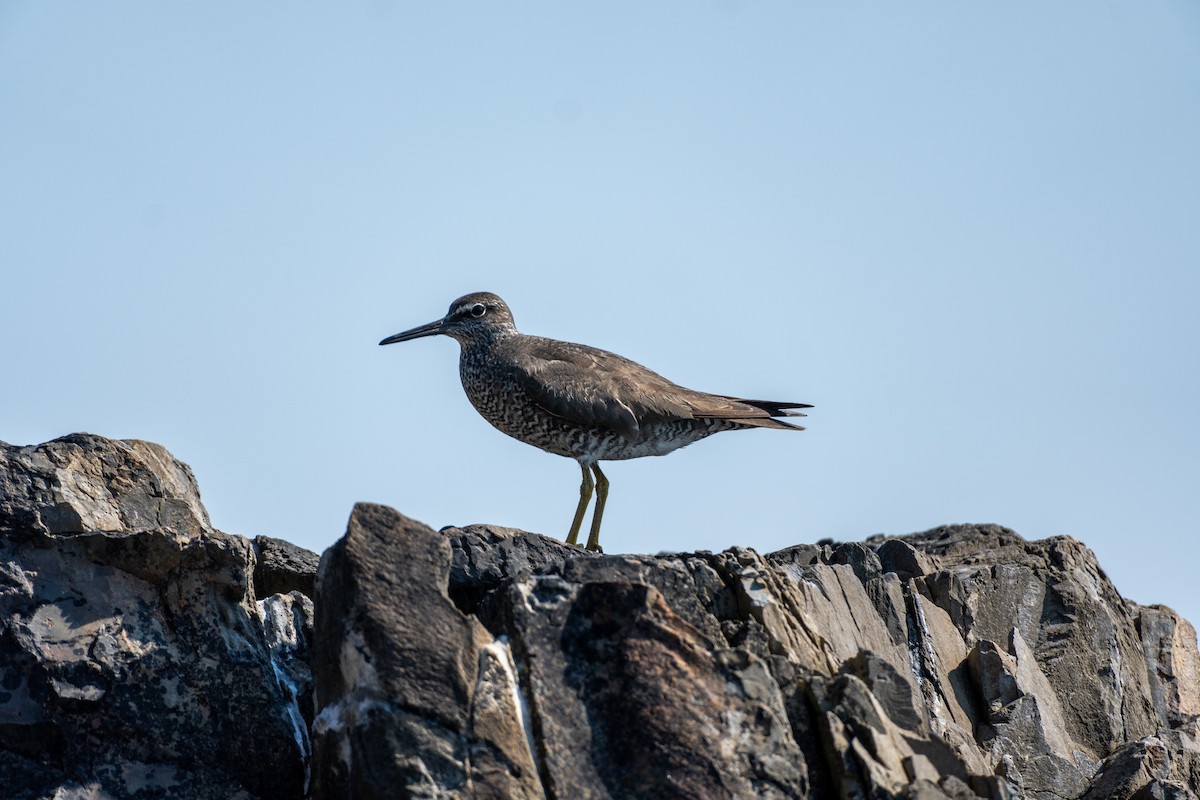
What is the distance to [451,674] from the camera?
8133mm

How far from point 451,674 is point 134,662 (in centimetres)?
246

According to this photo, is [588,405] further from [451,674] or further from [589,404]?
[451,674]

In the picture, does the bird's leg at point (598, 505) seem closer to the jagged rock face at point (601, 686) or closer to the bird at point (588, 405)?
the bird at point (588, 405)

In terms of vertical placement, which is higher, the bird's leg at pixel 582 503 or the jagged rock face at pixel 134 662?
the bird's leg at pixel 582 503

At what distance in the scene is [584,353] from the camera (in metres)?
16.0

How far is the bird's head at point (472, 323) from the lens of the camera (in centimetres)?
1673

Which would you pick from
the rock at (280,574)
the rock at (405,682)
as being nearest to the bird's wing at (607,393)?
the rock at (280,574)

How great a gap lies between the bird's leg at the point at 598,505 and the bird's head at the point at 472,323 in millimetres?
2226

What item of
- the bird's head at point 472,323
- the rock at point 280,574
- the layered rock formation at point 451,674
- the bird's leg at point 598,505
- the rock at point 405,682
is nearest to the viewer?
the rock at point 405,682

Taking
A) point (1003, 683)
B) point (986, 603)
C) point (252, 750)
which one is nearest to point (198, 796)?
point (252, 750)

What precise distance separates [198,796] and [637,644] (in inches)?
122

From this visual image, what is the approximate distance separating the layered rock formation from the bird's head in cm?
578

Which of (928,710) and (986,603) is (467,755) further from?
(986,603)

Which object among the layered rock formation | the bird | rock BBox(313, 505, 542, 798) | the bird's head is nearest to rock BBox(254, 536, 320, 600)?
the layered rock formation
